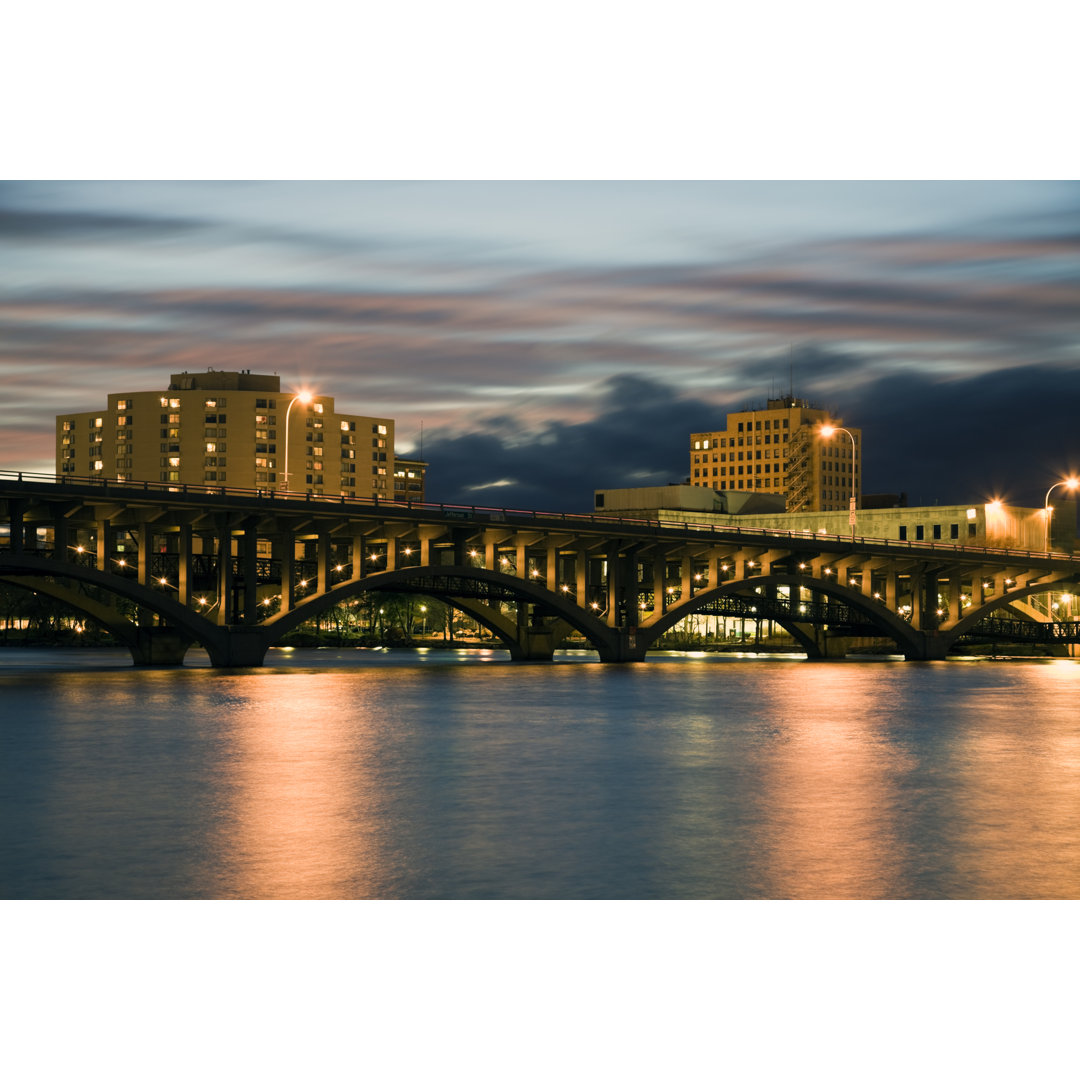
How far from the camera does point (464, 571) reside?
308ft

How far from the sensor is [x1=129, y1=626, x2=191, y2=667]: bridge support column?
295ft

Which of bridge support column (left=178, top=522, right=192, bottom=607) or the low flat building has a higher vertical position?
the low flat building

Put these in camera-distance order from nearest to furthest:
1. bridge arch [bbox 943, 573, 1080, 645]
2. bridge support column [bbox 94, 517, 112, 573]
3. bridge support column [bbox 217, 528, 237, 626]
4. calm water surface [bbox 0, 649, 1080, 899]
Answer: calm water surface [bbox 0, 649, 1080, 899] → bridge support column [bbox 94, 517, 112, 573] → bridge support column [bbox 217, 528, 237, 626] → bridge arch [bbox 943, 573, 1080, 645]

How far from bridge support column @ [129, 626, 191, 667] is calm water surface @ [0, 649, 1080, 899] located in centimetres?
3177

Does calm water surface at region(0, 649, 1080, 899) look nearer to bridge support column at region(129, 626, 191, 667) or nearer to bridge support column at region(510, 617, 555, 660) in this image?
bridge support column at region(129, 626, 191, 667)

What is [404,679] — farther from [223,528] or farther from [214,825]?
[214,825]

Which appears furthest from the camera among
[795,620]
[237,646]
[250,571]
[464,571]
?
[795,620]

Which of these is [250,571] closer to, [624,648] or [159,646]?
[159,646]

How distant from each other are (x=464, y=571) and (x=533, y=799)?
66682mm

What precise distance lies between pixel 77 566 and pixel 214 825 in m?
55.1

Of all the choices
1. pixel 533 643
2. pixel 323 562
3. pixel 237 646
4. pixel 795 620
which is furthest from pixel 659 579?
pixel 237 646

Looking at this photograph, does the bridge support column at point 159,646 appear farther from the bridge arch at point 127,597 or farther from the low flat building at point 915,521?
the low flat building at point 915,521

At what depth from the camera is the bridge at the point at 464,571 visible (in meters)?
80.5

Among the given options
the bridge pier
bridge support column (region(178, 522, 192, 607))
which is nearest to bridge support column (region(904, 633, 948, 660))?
the bridge pier
